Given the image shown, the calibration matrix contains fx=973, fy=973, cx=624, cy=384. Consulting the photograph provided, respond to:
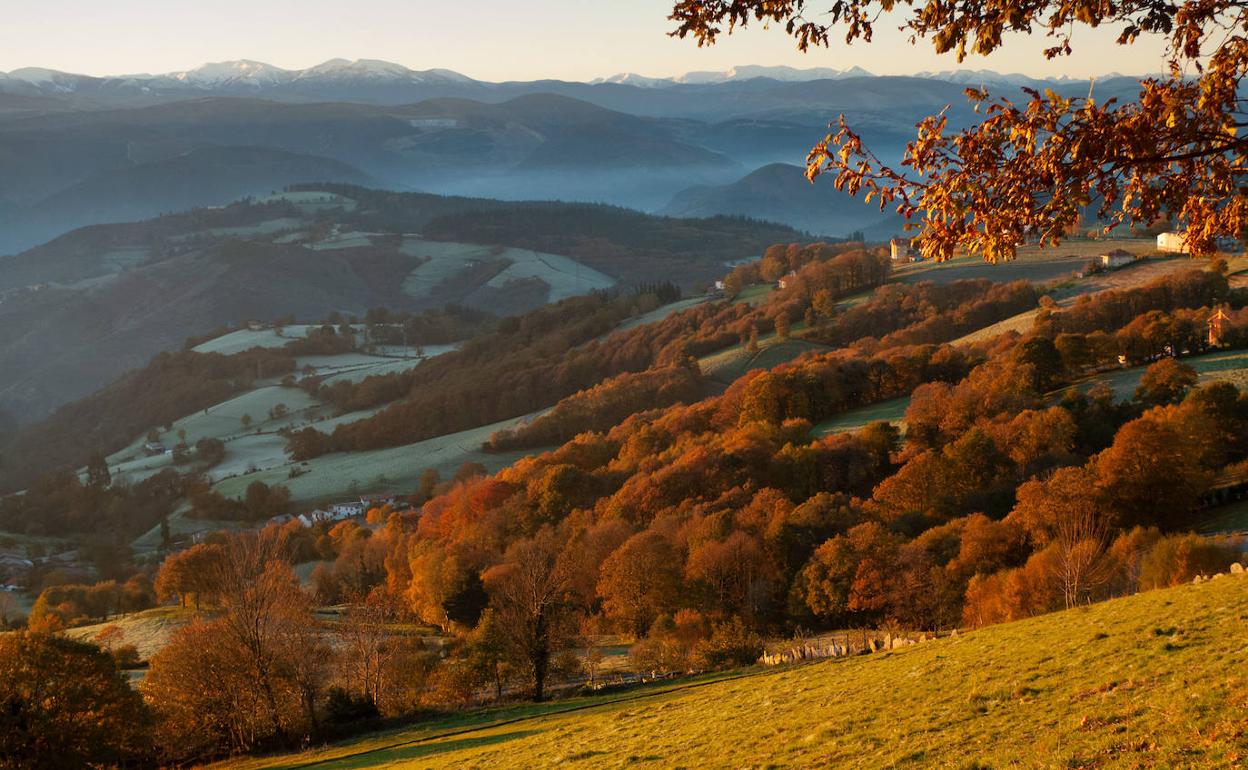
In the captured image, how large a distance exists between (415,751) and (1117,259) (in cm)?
13419

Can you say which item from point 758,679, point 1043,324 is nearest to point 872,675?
point 758,679

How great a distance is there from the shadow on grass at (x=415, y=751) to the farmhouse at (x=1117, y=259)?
426 feet

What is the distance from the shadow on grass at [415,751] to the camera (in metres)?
29.3

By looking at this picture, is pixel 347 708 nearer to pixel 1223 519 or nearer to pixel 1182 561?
pixel 1182 561

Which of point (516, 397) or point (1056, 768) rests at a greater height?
point (1056, 768)

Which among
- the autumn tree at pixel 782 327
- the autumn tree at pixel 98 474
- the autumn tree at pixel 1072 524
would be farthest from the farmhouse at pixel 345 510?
the autumn tree at pixel 1072 524

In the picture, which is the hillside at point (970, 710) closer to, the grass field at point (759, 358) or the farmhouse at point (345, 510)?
the farmhouse at point (345, 510)

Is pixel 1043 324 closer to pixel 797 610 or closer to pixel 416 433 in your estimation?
pixel 797 610

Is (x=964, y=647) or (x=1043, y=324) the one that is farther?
(x=1043, y=324)

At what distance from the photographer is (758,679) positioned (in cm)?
3012

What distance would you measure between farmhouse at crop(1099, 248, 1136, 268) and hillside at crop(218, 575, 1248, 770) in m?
122

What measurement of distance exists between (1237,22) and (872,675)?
702 inches

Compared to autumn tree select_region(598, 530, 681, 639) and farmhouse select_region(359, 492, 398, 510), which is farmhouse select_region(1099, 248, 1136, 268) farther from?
farmhouse select_region(359, 492, 398, 510)

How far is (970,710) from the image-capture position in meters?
17.4
